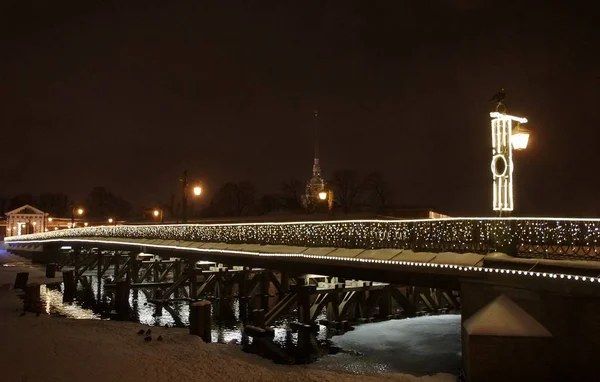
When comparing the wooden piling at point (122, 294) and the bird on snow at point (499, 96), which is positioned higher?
the bird on snow at point (499, 96)

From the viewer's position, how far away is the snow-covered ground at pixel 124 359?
49.3 ft

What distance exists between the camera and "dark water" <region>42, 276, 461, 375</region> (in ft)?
64.4

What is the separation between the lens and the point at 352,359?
20.2 meters

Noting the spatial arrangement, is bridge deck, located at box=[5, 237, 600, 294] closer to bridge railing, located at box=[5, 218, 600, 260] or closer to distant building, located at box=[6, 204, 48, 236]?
bridge railing, located at box=[5, 218, 600, 260]

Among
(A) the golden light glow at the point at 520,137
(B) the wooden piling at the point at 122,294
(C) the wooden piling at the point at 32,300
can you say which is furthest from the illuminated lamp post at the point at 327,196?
(A) the golden light glow at the point at 520,137

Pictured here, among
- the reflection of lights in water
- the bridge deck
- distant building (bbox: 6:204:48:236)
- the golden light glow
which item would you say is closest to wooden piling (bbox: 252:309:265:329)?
the bridge deck

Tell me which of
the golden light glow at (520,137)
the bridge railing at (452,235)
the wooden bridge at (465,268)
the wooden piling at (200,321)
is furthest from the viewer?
the wooden piling at (200,321)

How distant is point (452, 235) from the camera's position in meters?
16.2

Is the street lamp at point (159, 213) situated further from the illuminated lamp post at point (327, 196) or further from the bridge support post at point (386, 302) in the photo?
the bridge support post at point (386, 302)

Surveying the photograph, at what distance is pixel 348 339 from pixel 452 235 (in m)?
9.15

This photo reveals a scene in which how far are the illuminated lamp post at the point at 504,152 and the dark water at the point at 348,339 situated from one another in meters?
7.05

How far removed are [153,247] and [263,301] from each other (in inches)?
350

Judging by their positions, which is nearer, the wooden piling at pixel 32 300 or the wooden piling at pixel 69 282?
the wooden piling at pixel 32 300

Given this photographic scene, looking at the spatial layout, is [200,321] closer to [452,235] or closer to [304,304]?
[304,304]
